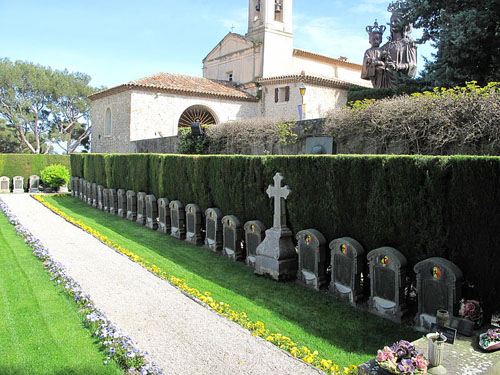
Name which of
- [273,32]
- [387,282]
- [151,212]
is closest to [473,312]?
[387,282]

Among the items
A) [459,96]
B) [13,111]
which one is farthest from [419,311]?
[13,111]

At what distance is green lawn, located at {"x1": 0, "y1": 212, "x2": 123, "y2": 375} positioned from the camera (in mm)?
4182

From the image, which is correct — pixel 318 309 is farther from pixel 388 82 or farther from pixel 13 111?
pixel 13 111

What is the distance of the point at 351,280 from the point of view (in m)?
6.05

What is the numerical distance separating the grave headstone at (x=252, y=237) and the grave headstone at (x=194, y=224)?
7.29 ft

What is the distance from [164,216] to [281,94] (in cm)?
1601

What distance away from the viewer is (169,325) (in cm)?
521

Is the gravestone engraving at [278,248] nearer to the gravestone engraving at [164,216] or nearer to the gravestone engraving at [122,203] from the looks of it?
the gravestone engraving at [164,216]

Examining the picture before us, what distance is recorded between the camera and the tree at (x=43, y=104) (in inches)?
1644

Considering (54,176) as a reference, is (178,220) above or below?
below

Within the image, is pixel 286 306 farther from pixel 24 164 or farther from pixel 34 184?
pixel 24 164

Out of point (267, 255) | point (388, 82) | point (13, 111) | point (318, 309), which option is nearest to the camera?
point (318, 309)

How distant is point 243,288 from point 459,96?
5040 millimetres

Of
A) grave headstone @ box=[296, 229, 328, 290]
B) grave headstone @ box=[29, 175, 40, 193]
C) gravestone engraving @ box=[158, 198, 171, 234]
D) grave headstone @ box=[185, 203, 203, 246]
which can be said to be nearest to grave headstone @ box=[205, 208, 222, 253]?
grave headstone @ box=[185, 203, 203, 246]
